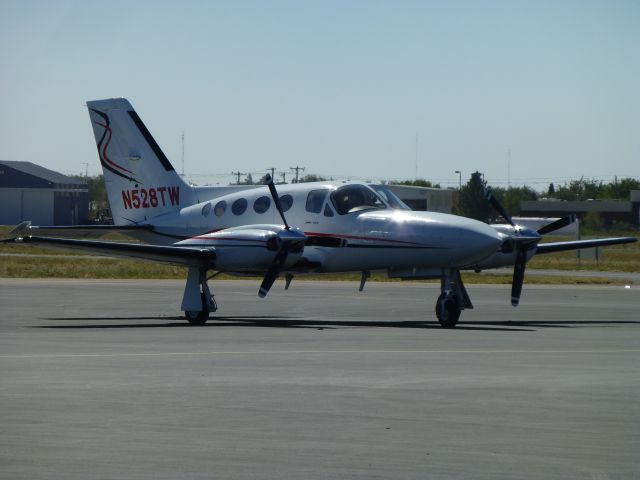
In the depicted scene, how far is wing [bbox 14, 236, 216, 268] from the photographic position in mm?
25030

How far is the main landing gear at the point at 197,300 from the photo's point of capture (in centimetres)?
2611

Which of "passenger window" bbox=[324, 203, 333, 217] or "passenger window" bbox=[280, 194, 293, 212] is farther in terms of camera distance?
"passenger window" bbox=[280, 194, 293, 212]

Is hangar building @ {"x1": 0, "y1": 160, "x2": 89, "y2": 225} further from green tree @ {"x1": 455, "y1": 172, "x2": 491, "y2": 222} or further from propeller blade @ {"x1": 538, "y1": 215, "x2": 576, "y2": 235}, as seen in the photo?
propeller blade @ {"x1": 538, "y1": 215, "x2": 576, "y2": 235}

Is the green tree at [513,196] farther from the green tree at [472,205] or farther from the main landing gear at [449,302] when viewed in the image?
the main landing gear at [449,302]

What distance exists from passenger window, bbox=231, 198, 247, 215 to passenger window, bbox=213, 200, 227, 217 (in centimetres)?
29

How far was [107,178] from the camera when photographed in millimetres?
32375

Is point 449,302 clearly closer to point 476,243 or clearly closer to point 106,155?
point 476,243

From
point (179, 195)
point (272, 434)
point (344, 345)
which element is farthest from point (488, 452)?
point (179, 195)

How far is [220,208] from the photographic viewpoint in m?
29.3

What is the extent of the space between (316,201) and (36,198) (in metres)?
138

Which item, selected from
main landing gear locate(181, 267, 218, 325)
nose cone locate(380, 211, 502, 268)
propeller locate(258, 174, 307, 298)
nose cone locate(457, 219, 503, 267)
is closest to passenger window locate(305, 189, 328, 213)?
propeller locate(258, 174, 307, 298)

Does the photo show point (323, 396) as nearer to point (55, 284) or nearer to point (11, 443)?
point (11, 443)

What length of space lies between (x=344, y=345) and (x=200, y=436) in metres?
9.38

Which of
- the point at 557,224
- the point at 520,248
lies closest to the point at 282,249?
the point at 520,248
